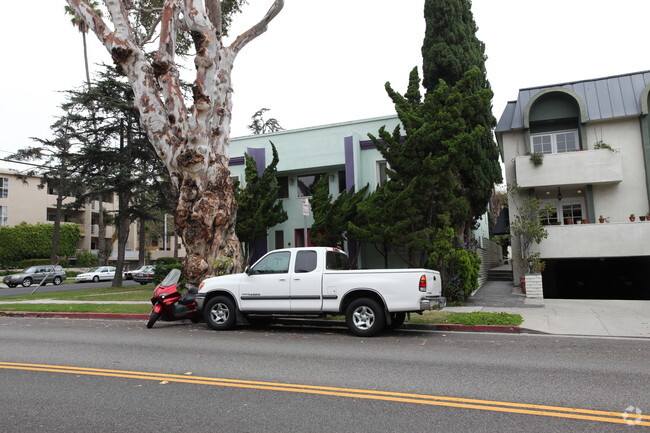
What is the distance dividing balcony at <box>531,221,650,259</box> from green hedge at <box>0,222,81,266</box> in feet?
162

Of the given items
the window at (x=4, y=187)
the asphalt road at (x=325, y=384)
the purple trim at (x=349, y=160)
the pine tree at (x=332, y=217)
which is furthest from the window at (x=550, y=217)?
the window at (x=4, y=187)

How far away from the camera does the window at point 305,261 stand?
9.89m

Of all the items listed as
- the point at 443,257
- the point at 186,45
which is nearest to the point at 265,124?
the point at 186,45

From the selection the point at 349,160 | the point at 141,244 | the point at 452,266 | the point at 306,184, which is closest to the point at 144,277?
the point at 141,244

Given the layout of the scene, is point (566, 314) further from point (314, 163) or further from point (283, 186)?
point (283, 186)

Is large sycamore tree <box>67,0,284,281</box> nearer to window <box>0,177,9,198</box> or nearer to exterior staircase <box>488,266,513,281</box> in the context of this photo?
exterior staircase <box>488,266,513,281</box>

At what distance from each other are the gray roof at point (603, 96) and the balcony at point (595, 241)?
422 centimetres

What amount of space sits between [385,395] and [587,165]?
15.6 meters

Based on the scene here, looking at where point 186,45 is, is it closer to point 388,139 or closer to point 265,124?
Result: point 388,139

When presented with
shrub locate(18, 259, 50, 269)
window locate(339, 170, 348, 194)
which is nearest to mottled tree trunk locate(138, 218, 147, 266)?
shrub locate(18, 259, 50, 269)

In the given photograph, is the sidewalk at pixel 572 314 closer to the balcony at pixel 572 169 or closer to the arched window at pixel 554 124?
the balcony at pixel 572 169

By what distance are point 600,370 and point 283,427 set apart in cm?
456

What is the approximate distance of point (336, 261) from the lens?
34.1 feet

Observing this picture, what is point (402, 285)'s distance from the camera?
8.98 meters
